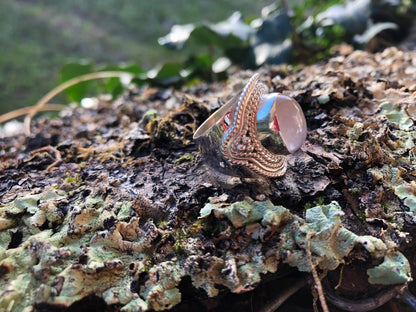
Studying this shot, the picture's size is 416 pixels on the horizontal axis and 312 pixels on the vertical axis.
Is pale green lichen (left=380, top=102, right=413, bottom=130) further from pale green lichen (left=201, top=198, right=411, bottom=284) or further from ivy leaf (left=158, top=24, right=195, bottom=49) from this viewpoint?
ivy leaf (left=158, top=24, right=195, bottom=49)

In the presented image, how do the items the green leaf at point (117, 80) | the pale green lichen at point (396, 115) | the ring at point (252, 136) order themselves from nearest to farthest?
the ring at point (252, 136) < the pale green lichen at point (396, 115) < the green leaf at point (117, 80)

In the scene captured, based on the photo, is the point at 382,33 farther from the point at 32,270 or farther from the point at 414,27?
the point at 32,270

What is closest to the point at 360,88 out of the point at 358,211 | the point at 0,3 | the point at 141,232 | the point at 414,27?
the point at 358,211

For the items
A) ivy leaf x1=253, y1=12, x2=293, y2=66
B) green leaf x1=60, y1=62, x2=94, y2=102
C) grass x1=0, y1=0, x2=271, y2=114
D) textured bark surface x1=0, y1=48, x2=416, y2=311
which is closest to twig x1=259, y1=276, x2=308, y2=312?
textured bark surface x1=0, y1=48, x2=416, y2=311

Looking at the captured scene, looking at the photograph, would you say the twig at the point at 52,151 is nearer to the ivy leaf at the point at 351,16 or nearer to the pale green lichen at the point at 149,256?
the pale green lichen at the point at 149,256

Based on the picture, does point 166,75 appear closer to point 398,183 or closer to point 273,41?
point 273,41

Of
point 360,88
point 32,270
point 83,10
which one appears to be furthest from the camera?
point 83,10

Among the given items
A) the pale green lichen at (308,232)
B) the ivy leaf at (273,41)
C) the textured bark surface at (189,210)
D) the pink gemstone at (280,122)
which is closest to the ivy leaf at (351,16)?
the ivy leaf at (273,41)
